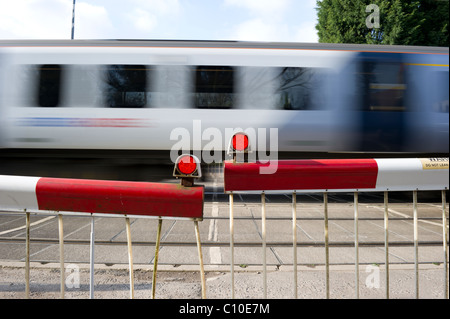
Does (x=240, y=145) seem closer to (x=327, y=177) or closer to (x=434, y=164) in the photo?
(x=327, y=177)

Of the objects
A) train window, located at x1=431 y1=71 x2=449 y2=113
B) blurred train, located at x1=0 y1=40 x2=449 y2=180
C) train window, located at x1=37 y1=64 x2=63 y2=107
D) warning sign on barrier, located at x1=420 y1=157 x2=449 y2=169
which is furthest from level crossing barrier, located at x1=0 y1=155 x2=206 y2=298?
train window, located at x1=431 y1=71 x2=449 y2=113

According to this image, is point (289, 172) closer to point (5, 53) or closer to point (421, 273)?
point (421, 273)

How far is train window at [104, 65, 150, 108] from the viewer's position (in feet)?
24.8

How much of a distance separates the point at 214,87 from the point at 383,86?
4.46m

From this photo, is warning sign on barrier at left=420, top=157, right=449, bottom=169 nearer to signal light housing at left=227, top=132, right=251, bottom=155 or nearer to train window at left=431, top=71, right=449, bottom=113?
signal light housing at left=227, top=132, right=251, bottom=155

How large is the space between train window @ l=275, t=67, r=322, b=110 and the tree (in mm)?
14878

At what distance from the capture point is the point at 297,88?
7.69 metres

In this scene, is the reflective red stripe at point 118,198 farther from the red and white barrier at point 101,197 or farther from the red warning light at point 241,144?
the red warning light at point 241,144

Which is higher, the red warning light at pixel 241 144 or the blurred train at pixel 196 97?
the blurred train at pixel 196 97

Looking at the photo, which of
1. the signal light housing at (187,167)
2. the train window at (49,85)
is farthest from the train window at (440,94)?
the train window at (49,85)

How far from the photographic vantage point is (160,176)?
782 centimetres

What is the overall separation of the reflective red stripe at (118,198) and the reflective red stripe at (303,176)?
29 cm

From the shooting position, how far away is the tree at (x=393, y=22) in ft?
61.2
